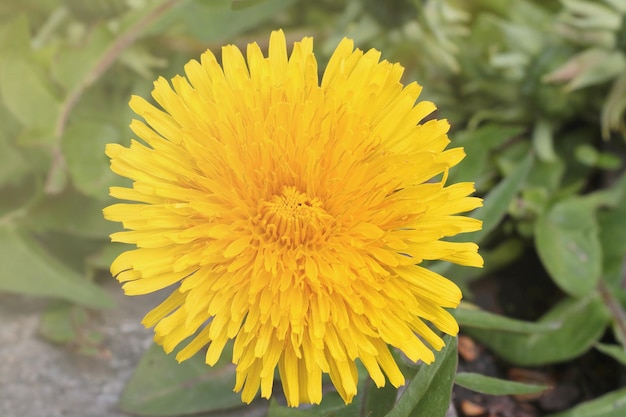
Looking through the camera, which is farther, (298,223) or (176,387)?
(176,387)

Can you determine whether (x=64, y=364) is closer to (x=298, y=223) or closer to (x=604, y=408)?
(x=298, y=223)

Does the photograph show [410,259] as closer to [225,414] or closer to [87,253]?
[225,414]

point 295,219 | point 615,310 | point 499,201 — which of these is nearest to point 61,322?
point 295,219

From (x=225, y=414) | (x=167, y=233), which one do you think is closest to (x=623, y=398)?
(x=225, y=414)

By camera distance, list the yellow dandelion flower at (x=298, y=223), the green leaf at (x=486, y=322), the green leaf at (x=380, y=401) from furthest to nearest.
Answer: the green leaf at (x=486, y=322) → the green leaf at (x=380, y=401) → the yellow dandelion flower at (x=298, y=223)

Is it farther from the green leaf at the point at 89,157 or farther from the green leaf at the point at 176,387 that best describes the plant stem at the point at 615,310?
the green leaf at the point at 89,157

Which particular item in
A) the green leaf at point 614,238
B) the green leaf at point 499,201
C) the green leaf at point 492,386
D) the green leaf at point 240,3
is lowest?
the green leaf at point 614,238

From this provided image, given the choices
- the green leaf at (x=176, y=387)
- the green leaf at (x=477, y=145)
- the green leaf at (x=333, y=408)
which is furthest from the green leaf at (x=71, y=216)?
the green leaf at (x=477, y=145)
